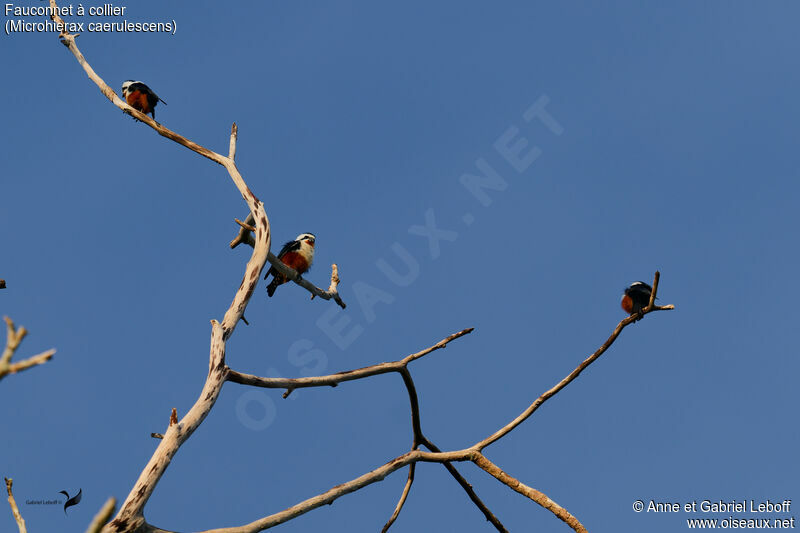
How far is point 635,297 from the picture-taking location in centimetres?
1120

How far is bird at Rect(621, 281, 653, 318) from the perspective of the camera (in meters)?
11.1

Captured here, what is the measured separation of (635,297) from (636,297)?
2cm

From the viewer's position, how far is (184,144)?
7414 mm

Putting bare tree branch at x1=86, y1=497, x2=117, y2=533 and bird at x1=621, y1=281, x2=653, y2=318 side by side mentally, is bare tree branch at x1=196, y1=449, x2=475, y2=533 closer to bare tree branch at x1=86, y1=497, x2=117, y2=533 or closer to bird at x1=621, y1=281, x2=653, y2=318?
bare tree branch at x1=86, y1=497, x2=117, y2=533

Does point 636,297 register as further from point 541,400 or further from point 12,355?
point 12,355

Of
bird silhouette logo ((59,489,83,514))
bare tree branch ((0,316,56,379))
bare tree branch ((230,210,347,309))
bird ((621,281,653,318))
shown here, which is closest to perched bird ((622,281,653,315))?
bird ((621,281,653,318))

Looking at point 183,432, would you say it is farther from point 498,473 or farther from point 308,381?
point 498,473

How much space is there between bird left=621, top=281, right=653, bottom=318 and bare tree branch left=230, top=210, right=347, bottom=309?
4.67 meters

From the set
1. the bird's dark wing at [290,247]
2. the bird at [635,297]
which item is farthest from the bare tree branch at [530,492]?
the bird at [635,297]

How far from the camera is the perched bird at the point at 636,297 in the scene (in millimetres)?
11109

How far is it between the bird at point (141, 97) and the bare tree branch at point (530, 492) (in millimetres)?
9159

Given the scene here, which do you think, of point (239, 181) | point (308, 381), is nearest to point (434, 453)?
point (308, 381)

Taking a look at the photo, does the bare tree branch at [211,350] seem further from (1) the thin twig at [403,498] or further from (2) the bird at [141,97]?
(2) the bird at [141,97]

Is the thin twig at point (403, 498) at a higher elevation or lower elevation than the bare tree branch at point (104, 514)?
higher
